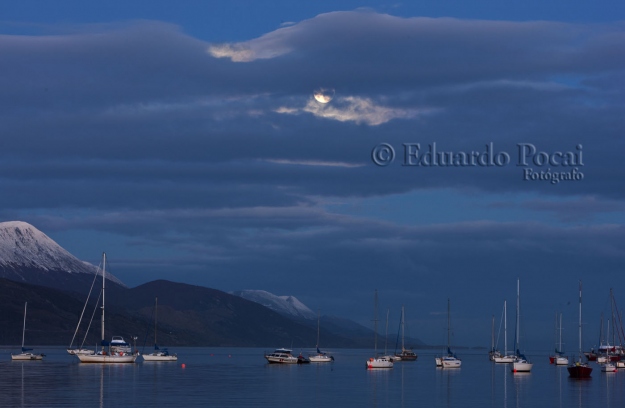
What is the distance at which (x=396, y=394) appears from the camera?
4611 inches

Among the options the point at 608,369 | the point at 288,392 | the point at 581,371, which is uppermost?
the point at 581,371

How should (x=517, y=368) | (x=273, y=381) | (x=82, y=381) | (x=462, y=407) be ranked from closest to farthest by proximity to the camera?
(x=462, y=407)
(x=82, y=381)
(x=273, y=381)
(x=517, y=368)

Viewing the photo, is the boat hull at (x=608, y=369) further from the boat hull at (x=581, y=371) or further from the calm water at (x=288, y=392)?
the calm water at (x=288, y=392)

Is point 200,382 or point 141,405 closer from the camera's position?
point 141,405

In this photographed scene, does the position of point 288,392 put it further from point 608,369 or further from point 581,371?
point 608,369

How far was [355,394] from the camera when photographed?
11481 cm

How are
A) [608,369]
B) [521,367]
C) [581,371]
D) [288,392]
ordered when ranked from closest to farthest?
[288,392] → [581,371] → [521,367] → [608,369]

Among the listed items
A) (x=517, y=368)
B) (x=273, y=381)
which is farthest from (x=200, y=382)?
(x=517, y=368)

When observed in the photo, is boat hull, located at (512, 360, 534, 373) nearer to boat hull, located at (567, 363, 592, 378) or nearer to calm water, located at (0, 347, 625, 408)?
boat hull, located at (567, 363, 592, 378)

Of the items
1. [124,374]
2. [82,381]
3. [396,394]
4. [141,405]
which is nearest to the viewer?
[141,405]

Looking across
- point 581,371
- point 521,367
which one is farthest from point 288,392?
point 521,367

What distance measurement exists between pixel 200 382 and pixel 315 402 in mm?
38671

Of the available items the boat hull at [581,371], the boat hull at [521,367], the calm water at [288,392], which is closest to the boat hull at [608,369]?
the boat hull at [521,367]

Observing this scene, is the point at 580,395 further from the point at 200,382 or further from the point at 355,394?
the point at 200,382
